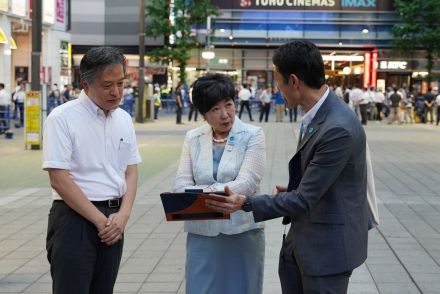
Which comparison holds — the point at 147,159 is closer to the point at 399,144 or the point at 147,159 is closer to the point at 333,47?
the point at 399,144

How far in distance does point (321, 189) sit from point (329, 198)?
80 mm

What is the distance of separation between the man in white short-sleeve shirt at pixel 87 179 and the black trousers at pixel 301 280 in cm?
80

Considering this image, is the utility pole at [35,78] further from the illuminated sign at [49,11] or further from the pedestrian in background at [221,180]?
the illuminated sign at [49,11]

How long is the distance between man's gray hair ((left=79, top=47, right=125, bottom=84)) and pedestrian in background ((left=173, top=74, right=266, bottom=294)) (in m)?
0.60

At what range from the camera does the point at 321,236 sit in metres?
2.95

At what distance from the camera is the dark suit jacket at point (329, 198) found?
286 cm

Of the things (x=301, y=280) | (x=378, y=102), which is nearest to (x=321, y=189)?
(x=301, y=280)

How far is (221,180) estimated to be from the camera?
3.69 meters

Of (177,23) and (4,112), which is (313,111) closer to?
(4,112)

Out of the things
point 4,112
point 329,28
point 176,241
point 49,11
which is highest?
point 329,28

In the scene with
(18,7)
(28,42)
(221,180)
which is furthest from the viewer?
(28,42)

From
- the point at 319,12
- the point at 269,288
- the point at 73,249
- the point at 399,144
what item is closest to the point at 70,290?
the point at 73,249

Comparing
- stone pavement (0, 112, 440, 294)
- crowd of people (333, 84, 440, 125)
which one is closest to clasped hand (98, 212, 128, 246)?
stone pavement (0, 112, 440, 294)

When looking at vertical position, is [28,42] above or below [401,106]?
above
